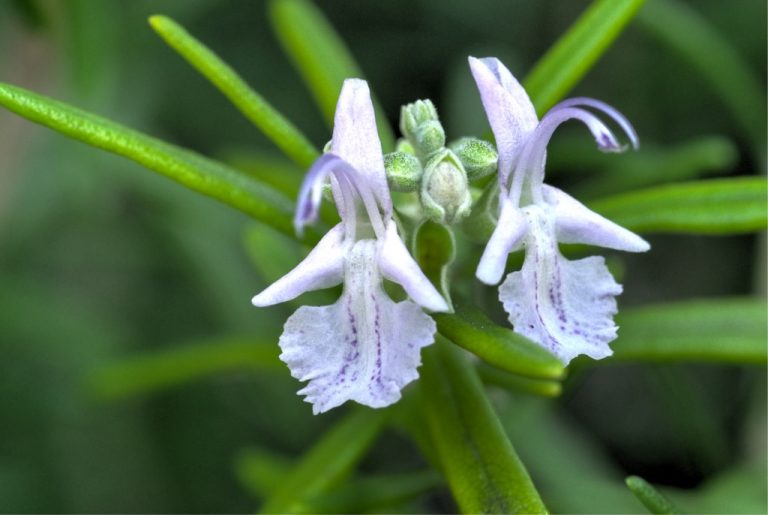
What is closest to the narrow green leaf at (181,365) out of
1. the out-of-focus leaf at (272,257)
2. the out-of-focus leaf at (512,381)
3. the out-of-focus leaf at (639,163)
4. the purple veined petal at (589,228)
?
the out-of-focus leaf at (272,257)

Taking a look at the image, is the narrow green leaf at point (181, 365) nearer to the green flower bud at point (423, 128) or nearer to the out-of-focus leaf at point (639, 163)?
the green flower bud at point (423, 128)

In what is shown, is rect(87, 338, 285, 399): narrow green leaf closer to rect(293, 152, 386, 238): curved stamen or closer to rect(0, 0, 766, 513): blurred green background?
rect(0, 0, 766, 513): blurred green background

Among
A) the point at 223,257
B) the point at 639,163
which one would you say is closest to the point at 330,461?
the point at 223,257

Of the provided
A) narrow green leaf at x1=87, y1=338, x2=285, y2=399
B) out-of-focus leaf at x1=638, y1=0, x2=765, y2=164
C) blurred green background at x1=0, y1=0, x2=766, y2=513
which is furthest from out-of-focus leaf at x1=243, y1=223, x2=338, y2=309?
out-of-focus leaf at x1=638, y1=0, x2=765, y2=164

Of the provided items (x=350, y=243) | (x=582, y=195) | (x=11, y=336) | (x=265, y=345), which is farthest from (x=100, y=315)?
(x=350, y=243)

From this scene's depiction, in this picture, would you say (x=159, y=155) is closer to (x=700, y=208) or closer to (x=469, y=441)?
(x=469, y=441)
